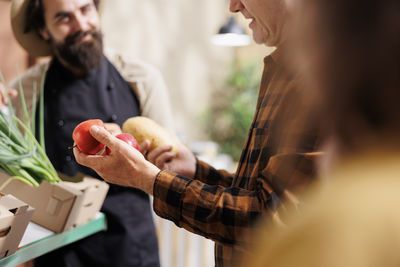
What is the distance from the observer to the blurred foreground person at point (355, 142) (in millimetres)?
387

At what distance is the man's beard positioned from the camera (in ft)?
5.76

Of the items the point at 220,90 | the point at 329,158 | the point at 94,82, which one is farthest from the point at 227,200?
the point at 220,90

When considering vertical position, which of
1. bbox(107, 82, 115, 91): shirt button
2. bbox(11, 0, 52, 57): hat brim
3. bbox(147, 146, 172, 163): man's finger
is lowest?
bbox(147, 146, 172, 163): man's finger

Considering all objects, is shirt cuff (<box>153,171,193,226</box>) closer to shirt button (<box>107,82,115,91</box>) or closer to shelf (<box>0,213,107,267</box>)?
shelf (<box>0,213,107,267</box>)

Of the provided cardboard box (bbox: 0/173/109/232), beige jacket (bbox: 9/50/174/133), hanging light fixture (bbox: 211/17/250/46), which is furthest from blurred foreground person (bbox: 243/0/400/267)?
hanging light fixture (bbox: 211/17/250/46)

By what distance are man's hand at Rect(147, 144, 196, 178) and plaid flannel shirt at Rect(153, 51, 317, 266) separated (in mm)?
282

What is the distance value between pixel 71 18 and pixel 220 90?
2.96 metres

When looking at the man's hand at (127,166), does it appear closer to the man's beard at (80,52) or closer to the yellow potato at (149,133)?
the yellow potato at (149,133)

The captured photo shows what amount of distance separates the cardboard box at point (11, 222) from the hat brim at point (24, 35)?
1.06 metres

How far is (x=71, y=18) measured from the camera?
68.5 inches

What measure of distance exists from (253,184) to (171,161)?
407 millimetres

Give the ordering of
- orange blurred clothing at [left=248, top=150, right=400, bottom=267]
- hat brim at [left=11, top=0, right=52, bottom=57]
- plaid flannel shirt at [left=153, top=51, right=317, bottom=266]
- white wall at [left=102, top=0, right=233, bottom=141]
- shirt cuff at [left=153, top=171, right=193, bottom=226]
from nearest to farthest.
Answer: orange blurred clothing at [left=248, top=150, right=400, bottom=267] < plaid flannel shirt at [left=153, top=51, right=317, bottom=266] < shirt cuff at [left=153, top=171, right=193, bottom=226] < hat brim at [left=11, top=0, right=52, bottom=57] < white wall at [left=102, top=0, right=233, bottom=141]

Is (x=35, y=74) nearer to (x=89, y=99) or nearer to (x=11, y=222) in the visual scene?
(x=89, y=99)

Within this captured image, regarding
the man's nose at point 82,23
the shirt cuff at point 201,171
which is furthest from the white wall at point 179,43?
the shirt cuff at point 201,171
